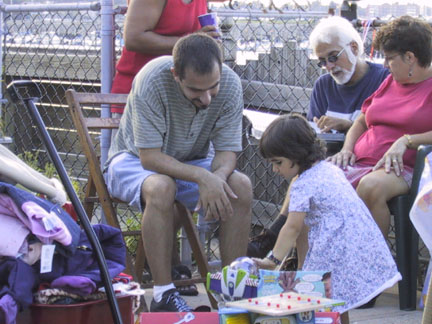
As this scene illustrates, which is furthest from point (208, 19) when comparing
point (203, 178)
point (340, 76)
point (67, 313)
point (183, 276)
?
point (67, 313)

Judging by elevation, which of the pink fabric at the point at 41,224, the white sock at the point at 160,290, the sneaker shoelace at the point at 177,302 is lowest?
the sneaker shoelace at the point at 177,302

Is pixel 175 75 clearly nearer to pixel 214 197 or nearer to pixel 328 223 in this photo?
pixel 214 197

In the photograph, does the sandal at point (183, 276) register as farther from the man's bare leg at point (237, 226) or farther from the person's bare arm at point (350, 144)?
the person's bare arm at point (350, 144)

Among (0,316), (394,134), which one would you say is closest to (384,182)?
(394,134)

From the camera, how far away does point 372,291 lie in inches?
142

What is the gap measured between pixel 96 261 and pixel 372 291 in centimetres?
127

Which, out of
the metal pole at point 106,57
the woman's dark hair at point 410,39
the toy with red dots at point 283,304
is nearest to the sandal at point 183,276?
the metal pole at point 106,57

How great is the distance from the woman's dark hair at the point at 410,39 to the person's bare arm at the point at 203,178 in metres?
1.23

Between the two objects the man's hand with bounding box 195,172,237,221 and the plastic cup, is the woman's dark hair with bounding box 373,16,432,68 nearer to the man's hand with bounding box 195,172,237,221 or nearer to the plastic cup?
the plastic cup

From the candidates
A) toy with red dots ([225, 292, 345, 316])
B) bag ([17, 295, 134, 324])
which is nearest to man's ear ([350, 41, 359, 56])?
toy with red dots ([225, 292, 345, 316])

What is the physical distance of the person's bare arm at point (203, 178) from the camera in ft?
12.8

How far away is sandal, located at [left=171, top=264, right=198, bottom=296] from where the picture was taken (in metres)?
4.47

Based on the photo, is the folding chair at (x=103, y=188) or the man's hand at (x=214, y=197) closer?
the man's hand at (x=214, y=197)

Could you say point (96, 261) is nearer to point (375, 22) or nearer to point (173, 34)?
point (173, 34)
